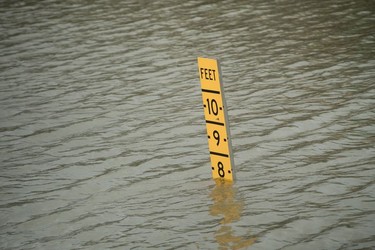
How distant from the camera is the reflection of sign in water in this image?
4.52 m

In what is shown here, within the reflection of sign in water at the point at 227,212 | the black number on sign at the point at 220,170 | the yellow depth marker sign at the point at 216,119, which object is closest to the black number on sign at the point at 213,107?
the yellow depth marker sign at the point at 216,119

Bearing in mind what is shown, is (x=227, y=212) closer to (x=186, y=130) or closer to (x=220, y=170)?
(x=220, y=170)

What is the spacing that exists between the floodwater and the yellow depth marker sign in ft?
0.51

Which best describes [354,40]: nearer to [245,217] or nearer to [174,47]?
[174,47]

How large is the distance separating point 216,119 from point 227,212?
752 millimetres

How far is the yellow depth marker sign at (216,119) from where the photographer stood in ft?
17.6

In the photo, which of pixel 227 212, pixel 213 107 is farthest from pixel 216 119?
pixel 227 212

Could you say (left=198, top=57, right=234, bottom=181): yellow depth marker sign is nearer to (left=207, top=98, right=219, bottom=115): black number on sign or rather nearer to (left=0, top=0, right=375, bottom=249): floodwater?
(left=207, top=98, right=219, bottom=115): black number on sign

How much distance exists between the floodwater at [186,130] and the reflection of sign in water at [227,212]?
14 millimetres

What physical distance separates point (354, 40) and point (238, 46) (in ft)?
4.47

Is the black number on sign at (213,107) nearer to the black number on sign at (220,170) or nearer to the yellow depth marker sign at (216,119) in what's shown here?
the yellow depth marker sign at (216,119)

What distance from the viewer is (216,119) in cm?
545

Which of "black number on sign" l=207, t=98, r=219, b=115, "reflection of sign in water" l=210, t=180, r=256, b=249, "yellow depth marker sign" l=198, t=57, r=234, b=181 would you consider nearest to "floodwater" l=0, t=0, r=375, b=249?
"reflection of sign in water" l=210, t=180, r=256, b=249

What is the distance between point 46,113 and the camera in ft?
25.3
